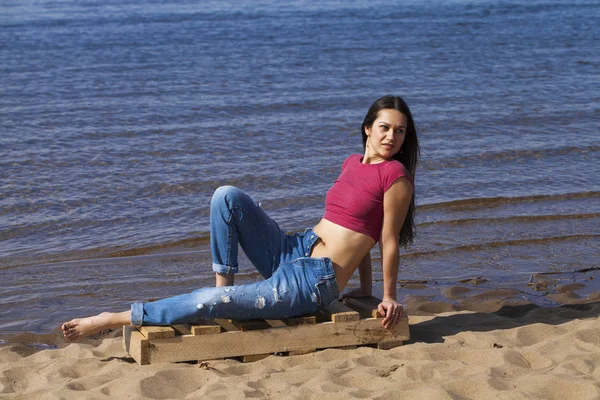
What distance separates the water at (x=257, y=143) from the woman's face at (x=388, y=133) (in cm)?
203

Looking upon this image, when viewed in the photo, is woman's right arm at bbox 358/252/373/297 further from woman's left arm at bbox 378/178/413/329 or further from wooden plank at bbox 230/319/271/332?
wooden plank at bbox 230/319/271/332

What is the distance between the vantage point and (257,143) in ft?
38.2

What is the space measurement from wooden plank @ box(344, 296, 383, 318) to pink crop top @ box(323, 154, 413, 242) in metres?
0.46

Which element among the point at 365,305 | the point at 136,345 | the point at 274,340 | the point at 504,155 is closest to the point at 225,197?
the point at 274,340

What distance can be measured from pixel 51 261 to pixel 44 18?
18.3 metres

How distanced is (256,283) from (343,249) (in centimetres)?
61

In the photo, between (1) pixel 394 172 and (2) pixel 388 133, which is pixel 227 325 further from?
(2) pixel 388 133

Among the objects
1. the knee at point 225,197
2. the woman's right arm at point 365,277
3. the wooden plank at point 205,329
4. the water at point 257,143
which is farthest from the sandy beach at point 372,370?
the water at point 257,143

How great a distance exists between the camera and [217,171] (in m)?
10.4

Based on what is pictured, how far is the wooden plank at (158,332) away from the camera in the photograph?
4734 millimetres

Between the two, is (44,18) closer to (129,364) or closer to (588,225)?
(588,225)

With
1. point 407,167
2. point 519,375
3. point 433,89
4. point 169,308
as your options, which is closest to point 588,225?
point 407,167

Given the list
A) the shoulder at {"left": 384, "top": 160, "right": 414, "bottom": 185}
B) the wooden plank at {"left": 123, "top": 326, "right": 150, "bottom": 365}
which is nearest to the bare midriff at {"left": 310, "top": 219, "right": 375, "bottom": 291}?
the shoulder at {"left": 384, "top": 160, "right": 414, "bottom": 185}

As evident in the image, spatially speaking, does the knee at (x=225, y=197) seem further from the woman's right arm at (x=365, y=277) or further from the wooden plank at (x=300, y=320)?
the woman's right arm at (x=365, y=277)
